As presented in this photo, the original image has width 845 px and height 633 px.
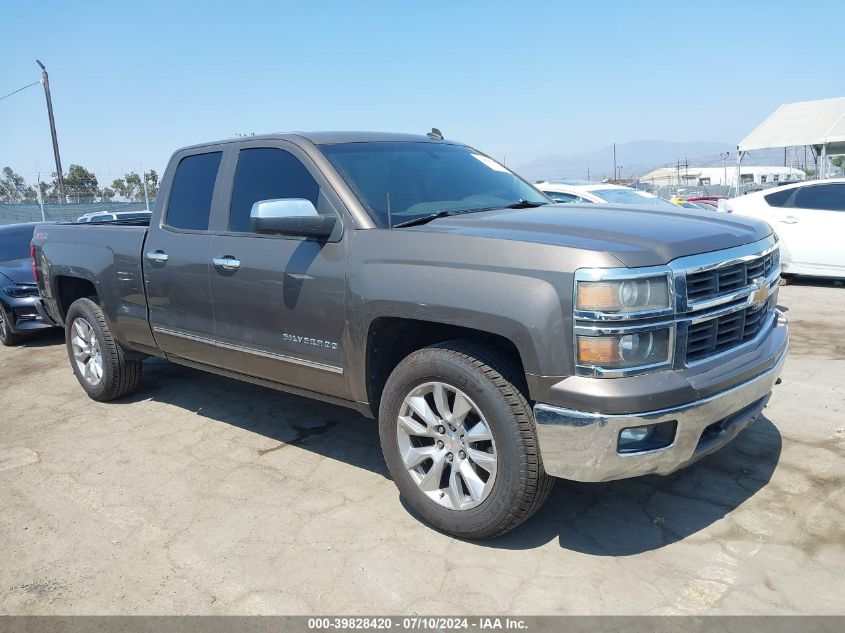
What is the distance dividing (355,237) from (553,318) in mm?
1202

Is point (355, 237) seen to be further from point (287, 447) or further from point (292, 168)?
point (287, 447)

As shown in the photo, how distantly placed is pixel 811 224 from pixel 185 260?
8.63 metres

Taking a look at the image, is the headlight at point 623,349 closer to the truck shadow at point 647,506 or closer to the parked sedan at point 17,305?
the truck shadow at point 647,506

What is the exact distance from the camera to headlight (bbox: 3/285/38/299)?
838 centimetres

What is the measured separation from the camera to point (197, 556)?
10.7 feet

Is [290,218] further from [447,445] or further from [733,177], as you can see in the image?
[733,177]

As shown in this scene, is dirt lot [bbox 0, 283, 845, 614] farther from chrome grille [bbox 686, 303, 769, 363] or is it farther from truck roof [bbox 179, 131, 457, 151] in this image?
truck roof [bbox 179, 131, 457, 151]

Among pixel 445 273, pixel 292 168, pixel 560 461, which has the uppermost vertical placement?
pixel 292 168

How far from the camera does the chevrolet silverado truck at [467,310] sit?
2787mm

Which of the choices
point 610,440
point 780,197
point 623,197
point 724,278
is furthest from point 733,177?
point 610,440

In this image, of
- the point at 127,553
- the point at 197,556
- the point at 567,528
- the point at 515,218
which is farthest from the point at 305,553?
the point at 515,218

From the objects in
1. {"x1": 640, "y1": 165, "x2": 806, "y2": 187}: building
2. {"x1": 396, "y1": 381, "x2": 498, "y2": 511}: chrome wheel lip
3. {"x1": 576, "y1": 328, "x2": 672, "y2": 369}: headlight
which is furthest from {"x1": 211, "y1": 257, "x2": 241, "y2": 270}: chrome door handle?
{"x1": 640, "y1": 165, "x2": 806, "y2": 187}: building

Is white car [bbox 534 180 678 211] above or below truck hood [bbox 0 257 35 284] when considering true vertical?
above

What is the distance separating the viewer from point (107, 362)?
547 cm
